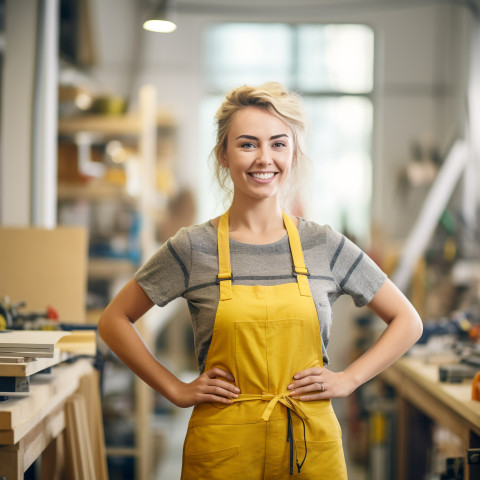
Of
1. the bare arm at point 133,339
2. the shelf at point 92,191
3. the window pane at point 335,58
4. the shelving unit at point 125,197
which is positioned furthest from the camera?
the window pane at point 335,58

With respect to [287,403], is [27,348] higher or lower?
higher

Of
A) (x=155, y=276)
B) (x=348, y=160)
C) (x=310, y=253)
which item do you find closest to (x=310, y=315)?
(x=310, y=253)

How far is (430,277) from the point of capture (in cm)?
450

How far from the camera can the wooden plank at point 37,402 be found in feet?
5.09

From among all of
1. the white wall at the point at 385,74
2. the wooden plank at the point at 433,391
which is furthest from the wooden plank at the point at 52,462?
the white wall at the point at 385,74

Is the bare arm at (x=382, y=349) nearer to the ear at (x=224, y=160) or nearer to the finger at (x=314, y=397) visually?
the finger at (x=314, y=397)

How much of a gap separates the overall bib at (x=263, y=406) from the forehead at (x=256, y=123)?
1.37ft

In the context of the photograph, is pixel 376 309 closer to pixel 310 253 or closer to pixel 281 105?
pixel 310 253

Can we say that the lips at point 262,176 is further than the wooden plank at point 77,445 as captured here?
No

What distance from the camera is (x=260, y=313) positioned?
1658mm

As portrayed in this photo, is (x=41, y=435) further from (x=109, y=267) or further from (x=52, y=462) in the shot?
(x=109, y=267)

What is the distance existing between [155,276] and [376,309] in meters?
0.64

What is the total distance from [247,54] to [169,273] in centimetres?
569

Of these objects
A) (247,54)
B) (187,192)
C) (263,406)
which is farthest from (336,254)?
(247,54)
